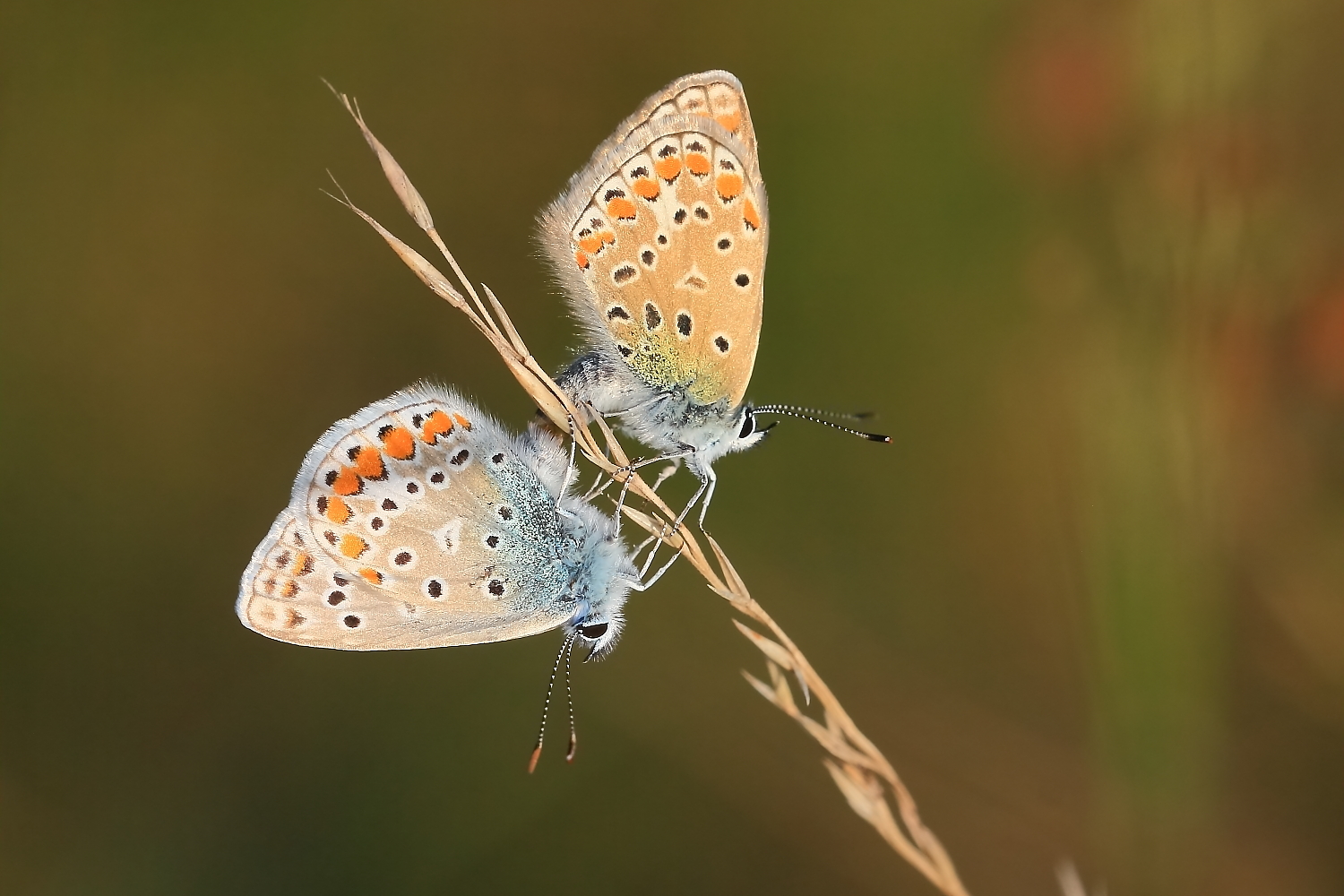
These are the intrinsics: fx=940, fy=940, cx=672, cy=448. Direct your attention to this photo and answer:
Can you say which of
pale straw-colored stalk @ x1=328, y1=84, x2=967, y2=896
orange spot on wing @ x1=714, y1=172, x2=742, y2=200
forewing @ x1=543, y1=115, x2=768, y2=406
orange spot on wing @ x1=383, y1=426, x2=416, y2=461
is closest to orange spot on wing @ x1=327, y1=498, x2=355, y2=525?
orange spot on wing @ x1=383, y1=426, x2=416, y2=461

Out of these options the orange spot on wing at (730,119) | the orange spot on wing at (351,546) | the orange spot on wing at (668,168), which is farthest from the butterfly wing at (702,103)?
the orange spot on wing at (351,546)

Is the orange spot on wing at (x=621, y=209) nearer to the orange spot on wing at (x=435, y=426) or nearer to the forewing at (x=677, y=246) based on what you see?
the forewing at (x=677, y=246)

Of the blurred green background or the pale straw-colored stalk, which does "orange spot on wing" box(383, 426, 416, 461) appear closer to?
the pale straw-colored stalk

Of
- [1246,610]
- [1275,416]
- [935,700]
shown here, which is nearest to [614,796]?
[935,700]

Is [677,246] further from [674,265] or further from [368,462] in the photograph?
[368,462]

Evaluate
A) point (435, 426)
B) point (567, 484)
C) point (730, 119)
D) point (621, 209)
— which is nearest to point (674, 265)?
point (621, 209)

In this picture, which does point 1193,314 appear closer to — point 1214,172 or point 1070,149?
point 1214,172

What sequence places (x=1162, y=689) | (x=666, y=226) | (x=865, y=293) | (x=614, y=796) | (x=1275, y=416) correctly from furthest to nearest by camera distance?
(x=865, y=293) → (x=614, y=796) → (x=1275, y=416) → (x=1162, y=689) → (x=666, y=226)
